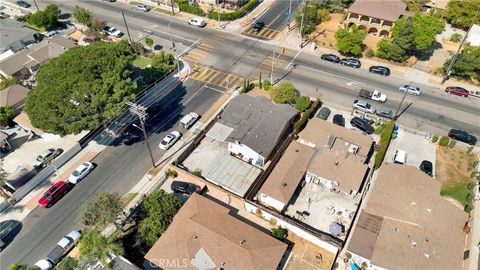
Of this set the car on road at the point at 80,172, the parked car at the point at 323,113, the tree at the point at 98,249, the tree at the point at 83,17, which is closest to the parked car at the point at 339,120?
the parked car at the point at 323,113

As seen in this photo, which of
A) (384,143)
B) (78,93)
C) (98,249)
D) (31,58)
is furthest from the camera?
(31,58)

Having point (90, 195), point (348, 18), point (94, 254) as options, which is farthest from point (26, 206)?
point (348, 18)

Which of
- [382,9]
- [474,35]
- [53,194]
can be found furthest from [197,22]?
[474,35]

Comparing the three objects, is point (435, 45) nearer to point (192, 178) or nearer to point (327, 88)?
point (327, 88)

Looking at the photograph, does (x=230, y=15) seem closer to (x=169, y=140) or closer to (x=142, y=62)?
(x=142, y=62)

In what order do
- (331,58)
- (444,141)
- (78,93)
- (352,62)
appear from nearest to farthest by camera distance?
1. (78,93)
2. (444,141)
3. (352,62)
4. (331,58)

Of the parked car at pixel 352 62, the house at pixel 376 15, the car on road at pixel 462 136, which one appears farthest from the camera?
the house at pixel 376 15

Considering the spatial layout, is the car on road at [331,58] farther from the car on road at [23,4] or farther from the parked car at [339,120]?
the car on road at [23,4]
